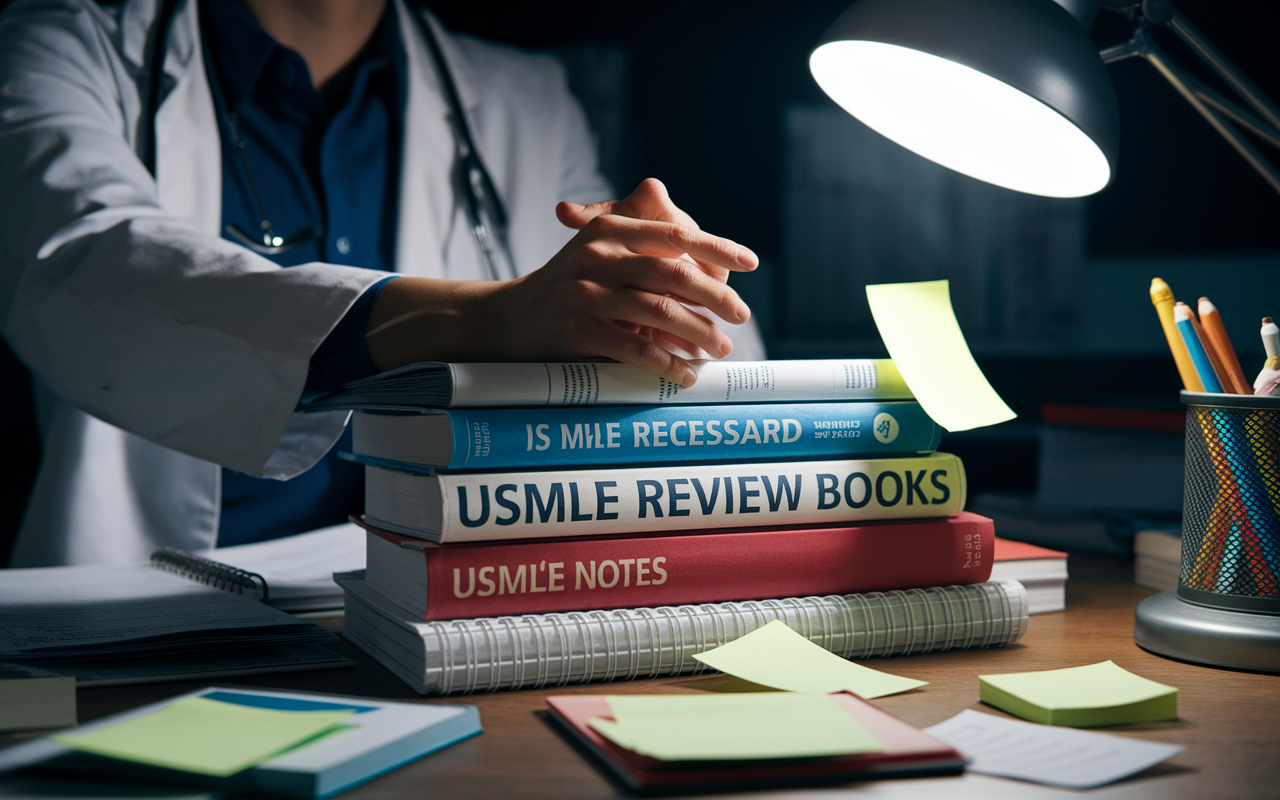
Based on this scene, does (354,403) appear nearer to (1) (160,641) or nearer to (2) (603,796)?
(1) (160,641)

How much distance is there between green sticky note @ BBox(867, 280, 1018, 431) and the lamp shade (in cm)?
12

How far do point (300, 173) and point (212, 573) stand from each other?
0.76 m

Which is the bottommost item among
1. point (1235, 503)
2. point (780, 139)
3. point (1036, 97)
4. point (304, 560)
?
point (304, 560)

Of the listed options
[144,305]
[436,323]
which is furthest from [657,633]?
[144,305]

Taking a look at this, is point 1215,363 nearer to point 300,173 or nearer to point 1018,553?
point 1018,553

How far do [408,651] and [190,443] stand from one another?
0.40 m

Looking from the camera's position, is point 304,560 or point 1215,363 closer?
point 1215,363

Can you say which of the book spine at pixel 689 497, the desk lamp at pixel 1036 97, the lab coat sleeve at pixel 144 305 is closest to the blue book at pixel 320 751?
the book spine at pixel 689 497

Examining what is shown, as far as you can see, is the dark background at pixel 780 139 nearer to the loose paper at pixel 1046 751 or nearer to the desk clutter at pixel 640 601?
the desk clutter at pixel 640 601

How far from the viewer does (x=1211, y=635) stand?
1.79 ft

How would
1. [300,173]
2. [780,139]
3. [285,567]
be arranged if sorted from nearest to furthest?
[285,567]
[300,173]
[780,139]

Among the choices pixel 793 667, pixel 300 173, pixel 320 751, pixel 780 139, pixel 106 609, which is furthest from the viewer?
pixel 780 139

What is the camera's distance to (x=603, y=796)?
1.18 feet

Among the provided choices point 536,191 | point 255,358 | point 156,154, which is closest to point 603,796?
point 255,358
